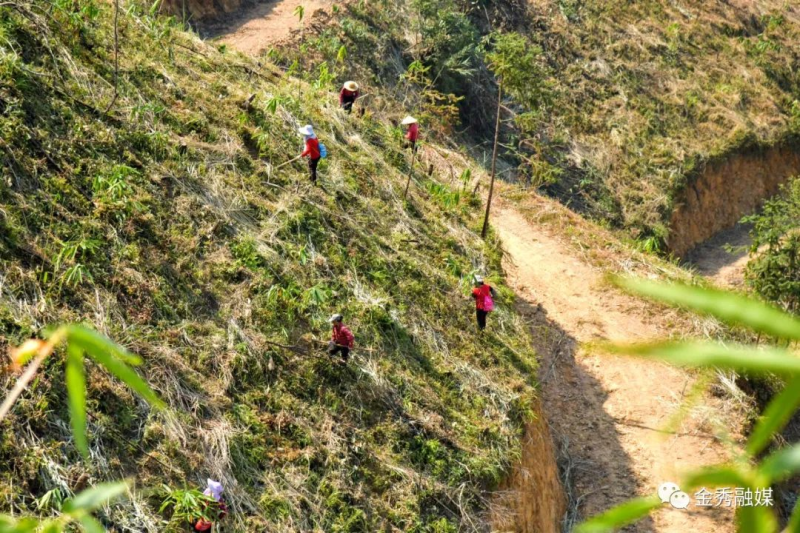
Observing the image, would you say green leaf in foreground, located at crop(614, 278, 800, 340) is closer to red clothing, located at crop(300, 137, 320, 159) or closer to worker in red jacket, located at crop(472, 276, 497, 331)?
red clothing, located at crop(300, 137, 320, 159)

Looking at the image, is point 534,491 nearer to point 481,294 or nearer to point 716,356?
point 481,294

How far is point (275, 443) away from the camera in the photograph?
8.12 metres

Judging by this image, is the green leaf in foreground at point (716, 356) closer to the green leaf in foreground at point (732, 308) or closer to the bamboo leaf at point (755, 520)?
the green leaf in foreground at point (732, 308)

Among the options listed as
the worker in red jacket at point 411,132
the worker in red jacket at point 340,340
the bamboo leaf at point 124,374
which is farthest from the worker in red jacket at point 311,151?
the bamboo leaf at point 124,374

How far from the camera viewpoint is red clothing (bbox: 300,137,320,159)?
1116 cm

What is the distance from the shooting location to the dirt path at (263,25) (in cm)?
1938

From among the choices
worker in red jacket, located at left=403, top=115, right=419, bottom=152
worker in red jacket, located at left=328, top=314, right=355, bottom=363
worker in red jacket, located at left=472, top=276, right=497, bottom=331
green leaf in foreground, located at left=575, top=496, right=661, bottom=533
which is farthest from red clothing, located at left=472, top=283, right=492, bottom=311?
green leaf in foreground, located at left=575, top=496, right=661, bottom=533

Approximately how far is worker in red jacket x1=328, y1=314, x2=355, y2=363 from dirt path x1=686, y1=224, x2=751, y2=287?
568 inches

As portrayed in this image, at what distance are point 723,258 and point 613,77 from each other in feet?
21.1

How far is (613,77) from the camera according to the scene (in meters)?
26.0

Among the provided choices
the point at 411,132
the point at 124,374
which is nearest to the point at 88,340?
the point at 124,374

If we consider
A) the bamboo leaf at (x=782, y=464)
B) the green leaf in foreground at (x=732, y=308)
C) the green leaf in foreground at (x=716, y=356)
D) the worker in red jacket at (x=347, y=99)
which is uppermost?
the green leaf in foreground at (x=732, y=308)

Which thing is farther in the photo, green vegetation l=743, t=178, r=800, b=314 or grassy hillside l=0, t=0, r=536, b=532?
green vegetation l=743, t=178, r=800, b=314

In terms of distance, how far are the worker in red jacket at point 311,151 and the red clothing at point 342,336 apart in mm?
2953
